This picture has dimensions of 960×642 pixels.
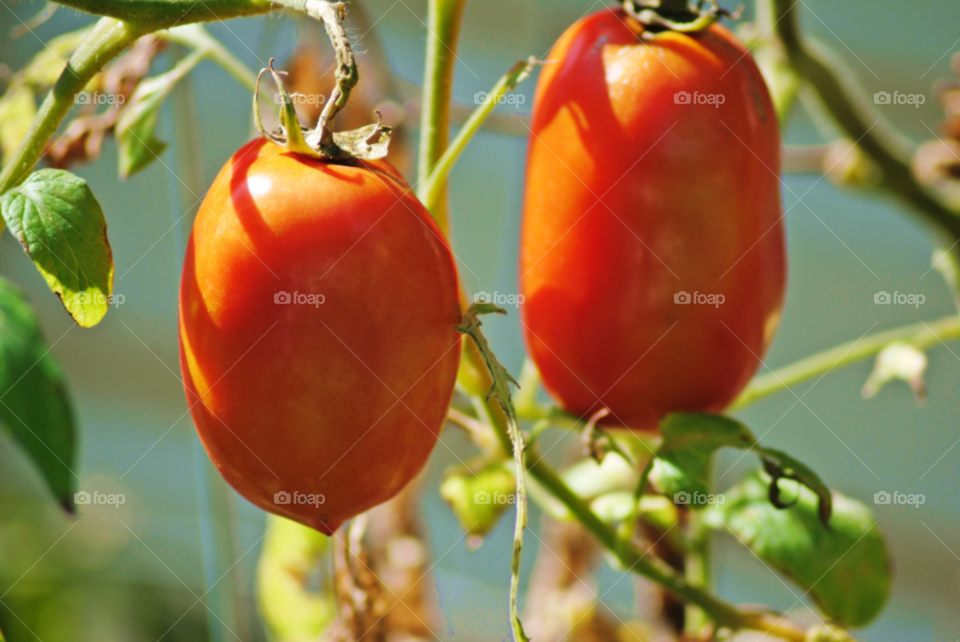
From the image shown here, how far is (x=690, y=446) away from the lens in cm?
38

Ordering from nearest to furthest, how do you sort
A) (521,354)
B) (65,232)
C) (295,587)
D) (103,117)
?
1. (65,232)
2. (103,117)
3. (295,587)
4. (521,354)

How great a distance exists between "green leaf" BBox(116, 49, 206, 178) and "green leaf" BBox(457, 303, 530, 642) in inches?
8.9

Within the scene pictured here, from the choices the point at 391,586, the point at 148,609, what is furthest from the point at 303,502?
the point at 148,609

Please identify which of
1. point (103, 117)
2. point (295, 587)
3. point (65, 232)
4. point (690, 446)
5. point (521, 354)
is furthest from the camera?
point (521, 354)

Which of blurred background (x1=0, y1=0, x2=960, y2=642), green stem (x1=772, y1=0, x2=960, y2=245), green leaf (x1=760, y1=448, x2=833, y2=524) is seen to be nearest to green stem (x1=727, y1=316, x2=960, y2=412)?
green stem (x1=772, y1=0, x2=960, y2=245)

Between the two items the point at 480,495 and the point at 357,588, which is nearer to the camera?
the point at 357,588

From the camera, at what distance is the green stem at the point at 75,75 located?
0.29 metres

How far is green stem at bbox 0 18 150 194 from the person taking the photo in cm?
29

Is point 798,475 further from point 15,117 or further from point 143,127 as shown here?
point 15,117

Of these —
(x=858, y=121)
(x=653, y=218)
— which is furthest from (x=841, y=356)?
(x=653, y=218)

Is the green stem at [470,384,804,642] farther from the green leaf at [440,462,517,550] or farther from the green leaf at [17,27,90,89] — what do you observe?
the green leaf at [17,27,90,89]

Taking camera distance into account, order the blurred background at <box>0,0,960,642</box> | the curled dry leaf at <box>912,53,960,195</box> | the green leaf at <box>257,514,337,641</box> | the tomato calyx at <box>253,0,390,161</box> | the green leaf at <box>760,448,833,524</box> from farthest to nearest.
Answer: the blurred background at <box>0,0,960,642</box> < the green leaf at <box>257,514,337,641</box> < the curled dry leaf at <box>912,53,960,195</box> < the green leaf at <box>760,448,833,524</box> < the tomato calyx at <box>253,0,390,161</box>

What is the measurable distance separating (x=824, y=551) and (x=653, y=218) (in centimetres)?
22

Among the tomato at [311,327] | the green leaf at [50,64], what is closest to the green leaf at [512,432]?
the tomato at [311,327]
